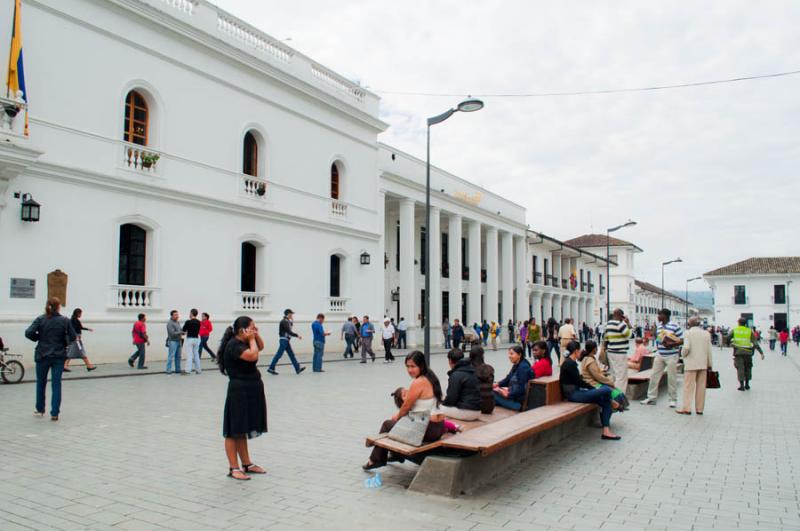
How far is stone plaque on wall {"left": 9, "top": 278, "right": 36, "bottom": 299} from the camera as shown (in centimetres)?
1375

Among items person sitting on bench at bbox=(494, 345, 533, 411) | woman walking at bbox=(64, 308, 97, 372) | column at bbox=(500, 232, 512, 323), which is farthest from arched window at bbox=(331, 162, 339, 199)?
column at bbox=(500, 232, 512, 323)

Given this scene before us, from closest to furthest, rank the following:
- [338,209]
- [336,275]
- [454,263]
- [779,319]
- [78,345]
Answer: [78,345], [338,209], [336,275], [454,263], [779,319]

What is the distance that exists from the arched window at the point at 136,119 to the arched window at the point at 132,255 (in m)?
2.50

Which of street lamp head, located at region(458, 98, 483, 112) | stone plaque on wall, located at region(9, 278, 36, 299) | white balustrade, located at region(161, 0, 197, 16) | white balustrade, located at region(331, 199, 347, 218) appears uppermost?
white balustrade, located at region(161, 0, 197, 16)

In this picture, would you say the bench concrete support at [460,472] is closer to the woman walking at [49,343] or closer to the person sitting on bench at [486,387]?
the person sitting on bench at [486,387]

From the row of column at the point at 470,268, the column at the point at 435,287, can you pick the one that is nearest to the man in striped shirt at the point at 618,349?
the row of column at the point at 470,268

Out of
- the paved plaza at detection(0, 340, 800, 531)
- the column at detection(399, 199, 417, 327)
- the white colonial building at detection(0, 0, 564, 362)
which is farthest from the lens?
the column at detection(399, 199, 417, 327)

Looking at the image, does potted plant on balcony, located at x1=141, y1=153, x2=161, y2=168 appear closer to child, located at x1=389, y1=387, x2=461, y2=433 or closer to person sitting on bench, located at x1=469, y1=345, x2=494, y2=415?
person sitting on bench, located at x1=469, y1=345, x2=494, y2=415

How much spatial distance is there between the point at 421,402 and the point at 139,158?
45.5ft

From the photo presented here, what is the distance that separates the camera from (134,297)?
16453 mm

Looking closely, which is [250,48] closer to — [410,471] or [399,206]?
[399,206]

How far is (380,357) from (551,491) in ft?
57.6

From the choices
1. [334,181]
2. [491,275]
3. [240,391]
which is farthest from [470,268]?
[240,391]

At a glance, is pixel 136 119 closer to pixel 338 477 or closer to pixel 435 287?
pixel 338 477
